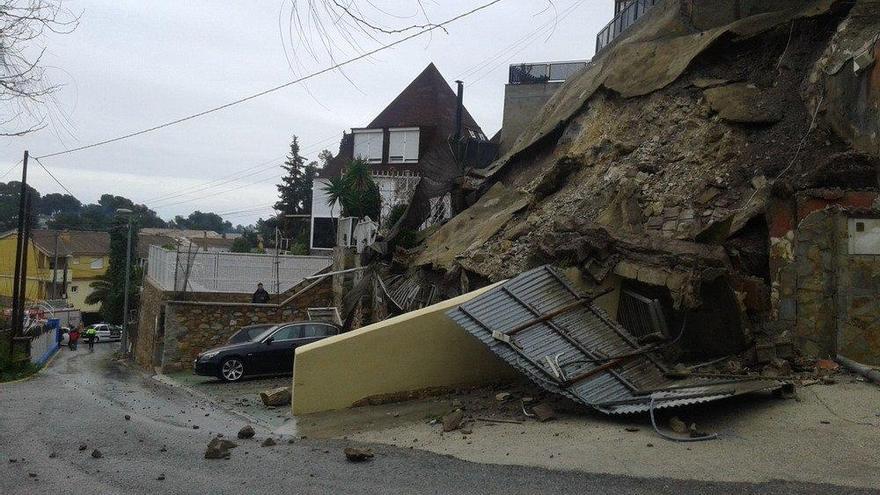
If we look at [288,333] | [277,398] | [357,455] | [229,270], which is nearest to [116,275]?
[229,270]

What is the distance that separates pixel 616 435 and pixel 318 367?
494 centimetres

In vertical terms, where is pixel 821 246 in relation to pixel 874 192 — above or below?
below

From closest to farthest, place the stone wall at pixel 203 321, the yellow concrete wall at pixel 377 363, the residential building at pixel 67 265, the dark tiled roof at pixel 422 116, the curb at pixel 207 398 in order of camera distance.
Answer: the yellow concrete wall at pixel 377 363
the curb at pixel 207 398
the stone wall at pixel 203 321
the dark tiled roof at pixel 422 116
the residential building at pixel 67 265

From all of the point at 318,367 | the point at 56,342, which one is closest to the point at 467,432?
the point at 318,367

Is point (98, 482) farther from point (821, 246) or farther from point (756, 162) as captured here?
point (756, 162)

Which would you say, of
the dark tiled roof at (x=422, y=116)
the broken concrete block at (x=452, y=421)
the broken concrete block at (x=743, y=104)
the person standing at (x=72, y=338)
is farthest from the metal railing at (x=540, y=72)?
the person standing at (x=72, y=338)

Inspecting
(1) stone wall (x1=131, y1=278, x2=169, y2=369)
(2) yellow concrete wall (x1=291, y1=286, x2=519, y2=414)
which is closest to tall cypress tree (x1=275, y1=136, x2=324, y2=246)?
(1) stone wall (x1=131, y1=278, x2=169, y2=369)

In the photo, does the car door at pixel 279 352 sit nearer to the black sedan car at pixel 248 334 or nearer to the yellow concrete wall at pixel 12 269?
the black sedan car at pixel 248 334

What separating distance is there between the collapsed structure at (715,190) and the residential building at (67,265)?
50.2m

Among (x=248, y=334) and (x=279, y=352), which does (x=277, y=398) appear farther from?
(x=248, y=334)

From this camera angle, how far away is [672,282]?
Answer: 10047 millimetres

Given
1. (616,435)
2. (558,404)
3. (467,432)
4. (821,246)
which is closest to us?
(616,435)

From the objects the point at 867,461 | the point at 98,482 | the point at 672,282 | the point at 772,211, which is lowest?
the point at 98,482

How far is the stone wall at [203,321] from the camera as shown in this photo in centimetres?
2216
